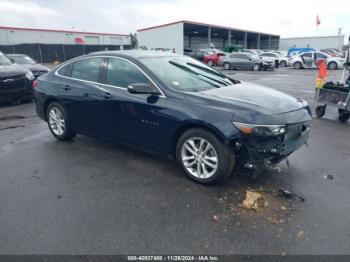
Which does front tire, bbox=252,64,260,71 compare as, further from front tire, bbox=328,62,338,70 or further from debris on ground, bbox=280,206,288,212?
debris on ground, bbox=280,206,288,212

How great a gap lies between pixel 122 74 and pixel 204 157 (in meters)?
1.81

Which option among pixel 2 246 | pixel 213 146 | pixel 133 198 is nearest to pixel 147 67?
pixel 213 146

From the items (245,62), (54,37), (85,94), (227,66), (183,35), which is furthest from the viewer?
(183,35)

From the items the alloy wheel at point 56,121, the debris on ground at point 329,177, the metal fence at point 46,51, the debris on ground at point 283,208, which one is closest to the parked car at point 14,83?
the alloy wheel at point 56,121

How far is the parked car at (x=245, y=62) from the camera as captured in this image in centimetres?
2550

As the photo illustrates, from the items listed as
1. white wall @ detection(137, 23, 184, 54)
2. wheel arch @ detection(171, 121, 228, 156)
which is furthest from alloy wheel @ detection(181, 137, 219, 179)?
white wall @ detection(137, 23, 184, 54)

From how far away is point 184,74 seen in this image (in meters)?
4.39

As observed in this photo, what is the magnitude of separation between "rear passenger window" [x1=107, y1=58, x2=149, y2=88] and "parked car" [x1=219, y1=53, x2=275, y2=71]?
23.0 m

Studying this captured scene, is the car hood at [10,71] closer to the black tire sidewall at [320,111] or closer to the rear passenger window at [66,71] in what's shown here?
the rear passenger window at [66,71]

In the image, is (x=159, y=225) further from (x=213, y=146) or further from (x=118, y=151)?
(x=118, y=151)

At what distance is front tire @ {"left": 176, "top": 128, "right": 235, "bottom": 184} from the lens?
350 centimetres

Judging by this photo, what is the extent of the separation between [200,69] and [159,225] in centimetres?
280

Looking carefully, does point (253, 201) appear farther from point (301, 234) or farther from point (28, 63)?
point (28, 63)

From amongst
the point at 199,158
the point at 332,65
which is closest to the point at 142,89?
the point at 199,158
